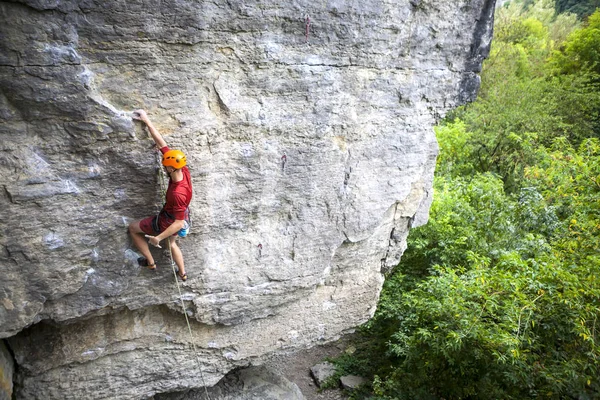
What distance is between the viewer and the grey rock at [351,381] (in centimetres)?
835

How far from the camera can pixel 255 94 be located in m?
4.13

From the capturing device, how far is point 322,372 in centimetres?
889

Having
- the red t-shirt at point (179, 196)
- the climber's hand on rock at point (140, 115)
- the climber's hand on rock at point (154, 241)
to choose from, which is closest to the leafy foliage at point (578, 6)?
the red t-shirt at point (179, 196)

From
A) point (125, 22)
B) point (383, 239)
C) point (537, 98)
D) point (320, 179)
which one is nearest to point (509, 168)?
point (537, 98)

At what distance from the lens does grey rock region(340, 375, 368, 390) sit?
27.4 ft

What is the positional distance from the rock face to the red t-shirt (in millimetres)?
245

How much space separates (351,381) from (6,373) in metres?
5.91

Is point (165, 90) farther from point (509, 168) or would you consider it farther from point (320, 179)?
point (509, 168)

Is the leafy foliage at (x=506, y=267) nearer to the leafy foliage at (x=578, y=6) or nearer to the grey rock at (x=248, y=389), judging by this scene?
the grey rock at (x=248, y=389)

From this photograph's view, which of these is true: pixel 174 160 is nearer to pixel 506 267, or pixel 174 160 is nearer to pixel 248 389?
pixel 248 389

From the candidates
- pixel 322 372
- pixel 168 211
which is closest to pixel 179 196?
pixel 168 211

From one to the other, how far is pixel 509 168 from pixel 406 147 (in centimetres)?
940

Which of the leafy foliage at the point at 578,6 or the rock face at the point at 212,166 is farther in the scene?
the leafy foliage at the point at 578,6

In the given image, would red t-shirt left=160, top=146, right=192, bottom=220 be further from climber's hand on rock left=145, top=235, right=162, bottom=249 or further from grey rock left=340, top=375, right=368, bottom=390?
grey rock left=340, top=375, right=368, bottom=390
